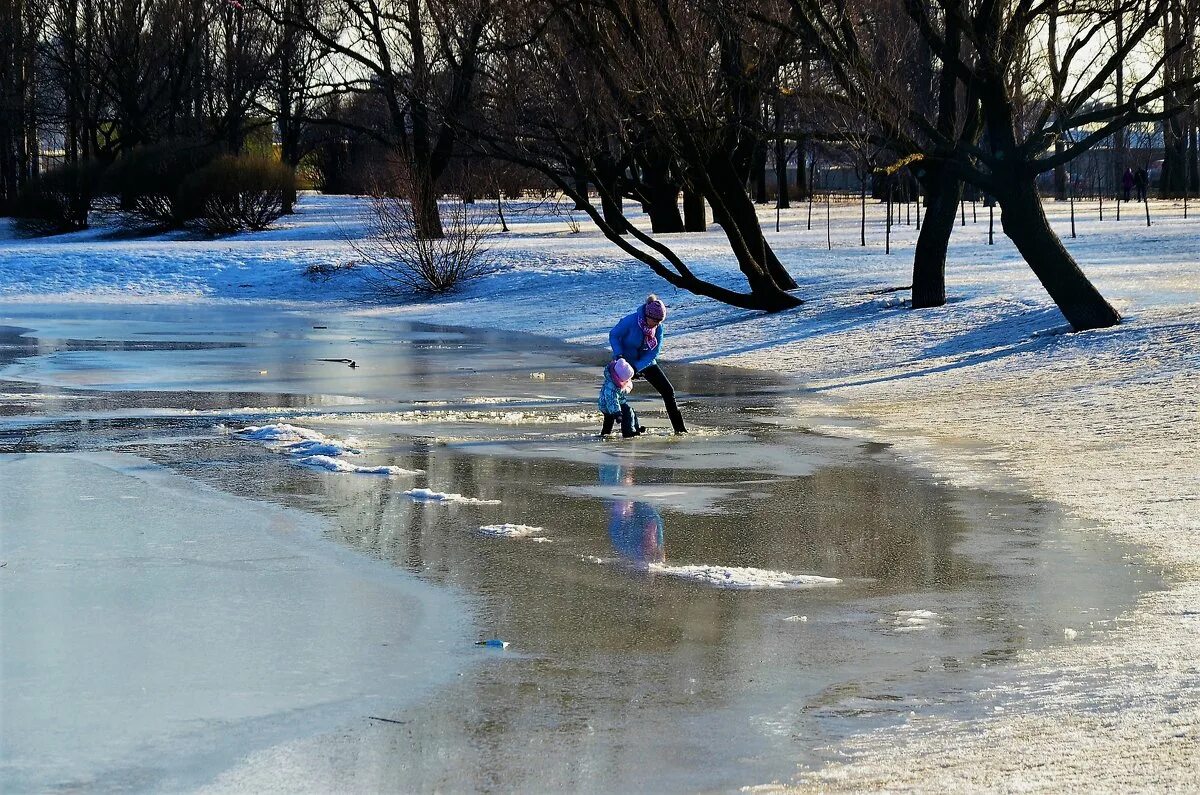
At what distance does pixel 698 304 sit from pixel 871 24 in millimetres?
7161

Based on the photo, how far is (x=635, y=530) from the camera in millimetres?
9586

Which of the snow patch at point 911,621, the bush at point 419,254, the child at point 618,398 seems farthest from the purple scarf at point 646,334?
the bush at point 419,254

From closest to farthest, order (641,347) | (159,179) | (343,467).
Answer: (343,467) → (641,347) → (159,179)

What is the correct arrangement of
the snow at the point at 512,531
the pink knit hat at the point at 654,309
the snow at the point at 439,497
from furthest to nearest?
the pink knit hat at the point at 654,309 < the snow at the point at 439,497 < the snow at the point at 512,531

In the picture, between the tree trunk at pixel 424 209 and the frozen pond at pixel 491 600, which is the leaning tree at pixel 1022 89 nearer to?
the frozen pond at pixel 491 600

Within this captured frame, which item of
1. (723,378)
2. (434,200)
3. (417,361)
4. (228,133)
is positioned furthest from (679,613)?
(228,133)

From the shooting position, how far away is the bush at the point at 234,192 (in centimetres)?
4912

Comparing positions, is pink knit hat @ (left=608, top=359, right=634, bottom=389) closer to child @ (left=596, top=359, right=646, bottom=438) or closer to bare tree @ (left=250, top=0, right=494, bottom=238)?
child @ (left=596, top=359, right=646, bottom=438)

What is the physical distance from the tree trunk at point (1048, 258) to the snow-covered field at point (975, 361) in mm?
350

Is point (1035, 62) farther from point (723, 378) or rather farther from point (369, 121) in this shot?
point (369, 121)

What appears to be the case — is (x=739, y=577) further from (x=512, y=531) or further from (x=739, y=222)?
(x=739, y=222)

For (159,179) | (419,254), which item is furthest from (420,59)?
(159,179)

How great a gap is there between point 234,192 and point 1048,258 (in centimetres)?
3330

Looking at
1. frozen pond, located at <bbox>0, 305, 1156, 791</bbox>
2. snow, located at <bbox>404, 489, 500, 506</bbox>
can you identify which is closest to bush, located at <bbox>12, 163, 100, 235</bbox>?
frozen pond, located at <bbox>0, 305, 1156, 791</bbox>
